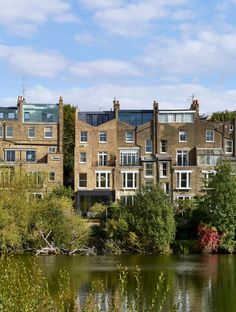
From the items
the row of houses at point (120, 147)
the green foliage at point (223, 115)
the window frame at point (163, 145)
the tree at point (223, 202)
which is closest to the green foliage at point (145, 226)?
the tree at point (223, 202)

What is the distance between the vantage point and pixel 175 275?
49312 mm

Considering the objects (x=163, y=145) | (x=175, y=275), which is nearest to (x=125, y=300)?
(x=175, y=275)

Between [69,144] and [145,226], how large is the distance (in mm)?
30907

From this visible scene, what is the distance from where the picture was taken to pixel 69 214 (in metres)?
66.6

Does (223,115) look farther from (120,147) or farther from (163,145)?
(120,147)

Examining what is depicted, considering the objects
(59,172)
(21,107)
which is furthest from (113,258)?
(21,107)

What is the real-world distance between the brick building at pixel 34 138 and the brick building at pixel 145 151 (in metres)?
2.85

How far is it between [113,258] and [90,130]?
30.0m

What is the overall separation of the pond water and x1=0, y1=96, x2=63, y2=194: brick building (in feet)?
84.2

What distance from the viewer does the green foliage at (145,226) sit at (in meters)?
66.9

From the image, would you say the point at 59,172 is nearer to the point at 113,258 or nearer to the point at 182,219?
the point at 182,219

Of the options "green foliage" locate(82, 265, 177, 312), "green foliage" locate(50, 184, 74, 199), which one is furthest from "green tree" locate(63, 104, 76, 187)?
"green foliage" locate(82, 265, 177, 312)

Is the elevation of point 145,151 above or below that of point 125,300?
above

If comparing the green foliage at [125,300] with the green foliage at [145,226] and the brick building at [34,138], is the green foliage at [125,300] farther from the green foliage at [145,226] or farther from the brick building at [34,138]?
the brick building at [34,138]
